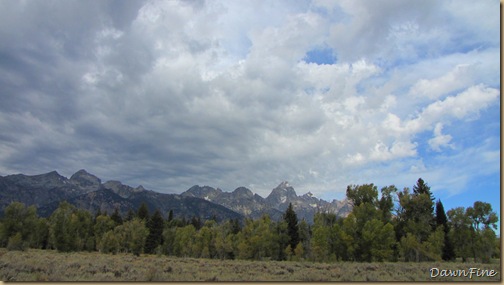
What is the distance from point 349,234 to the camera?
180ft

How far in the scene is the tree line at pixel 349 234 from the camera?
53.0 metres

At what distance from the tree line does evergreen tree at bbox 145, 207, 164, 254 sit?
9378 millimetres

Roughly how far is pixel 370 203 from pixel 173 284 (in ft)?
163

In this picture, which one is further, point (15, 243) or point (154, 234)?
point (154, 234)

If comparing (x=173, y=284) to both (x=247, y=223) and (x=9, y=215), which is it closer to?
(x=247, y=223)

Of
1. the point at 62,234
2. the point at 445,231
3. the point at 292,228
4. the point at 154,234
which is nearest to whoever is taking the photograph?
the point at 445,231

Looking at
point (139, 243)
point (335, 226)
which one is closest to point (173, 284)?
point (335, 226)

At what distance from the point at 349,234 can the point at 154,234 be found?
5420cm

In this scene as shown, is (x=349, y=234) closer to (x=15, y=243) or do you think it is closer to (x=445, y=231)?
(x=445, y=231)

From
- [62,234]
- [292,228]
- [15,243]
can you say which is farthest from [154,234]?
[292,228]

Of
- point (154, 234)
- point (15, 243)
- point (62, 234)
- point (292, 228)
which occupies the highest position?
point (292, 228)

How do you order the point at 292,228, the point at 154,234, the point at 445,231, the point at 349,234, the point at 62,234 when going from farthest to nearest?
1. the point at 154,234
2. the point at 292,228
3. the point at 62,234
4. the point at 445,231
5. the point at 349,234

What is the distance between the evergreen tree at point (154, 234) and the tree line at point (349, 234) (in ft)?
30.8

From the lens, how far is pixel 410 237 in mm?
53250
